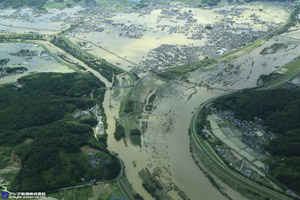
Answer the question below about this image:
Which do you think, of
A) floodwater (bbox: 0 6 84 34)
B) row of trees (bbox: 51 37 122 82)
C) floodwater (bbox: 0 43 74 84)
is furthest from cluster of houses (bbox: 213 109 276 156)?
floodwater (bbox: 0 6 84 34)

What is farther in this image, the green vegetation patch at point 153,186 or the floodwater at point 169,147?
the floodwater at point 169,147

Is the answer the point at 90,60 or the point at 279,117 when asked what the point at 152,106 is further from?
the point at 90,60

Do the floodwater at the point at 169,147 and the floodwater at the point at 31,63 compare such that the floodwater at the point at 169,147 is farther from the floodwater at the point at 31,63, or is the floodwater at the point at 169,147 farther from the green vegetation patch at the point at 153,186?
the floodwater at the point at 31,63

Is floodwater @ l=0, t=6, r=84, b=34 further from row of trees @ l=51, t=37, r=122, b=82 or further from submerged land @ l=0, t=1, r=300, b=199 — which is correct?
row of trees @ l=51, t=37, r=122, b=82

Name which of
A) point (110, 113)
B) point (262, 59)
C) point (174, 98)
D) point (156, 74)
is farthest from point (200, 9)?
point (110, 113)

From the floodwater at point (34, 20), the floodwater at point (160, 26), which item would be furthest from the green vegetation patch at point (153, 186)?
the floodwater at point (34, 20)

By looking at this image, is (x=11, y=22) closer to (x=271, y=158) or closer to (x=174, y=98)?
(x=174, y=98)
